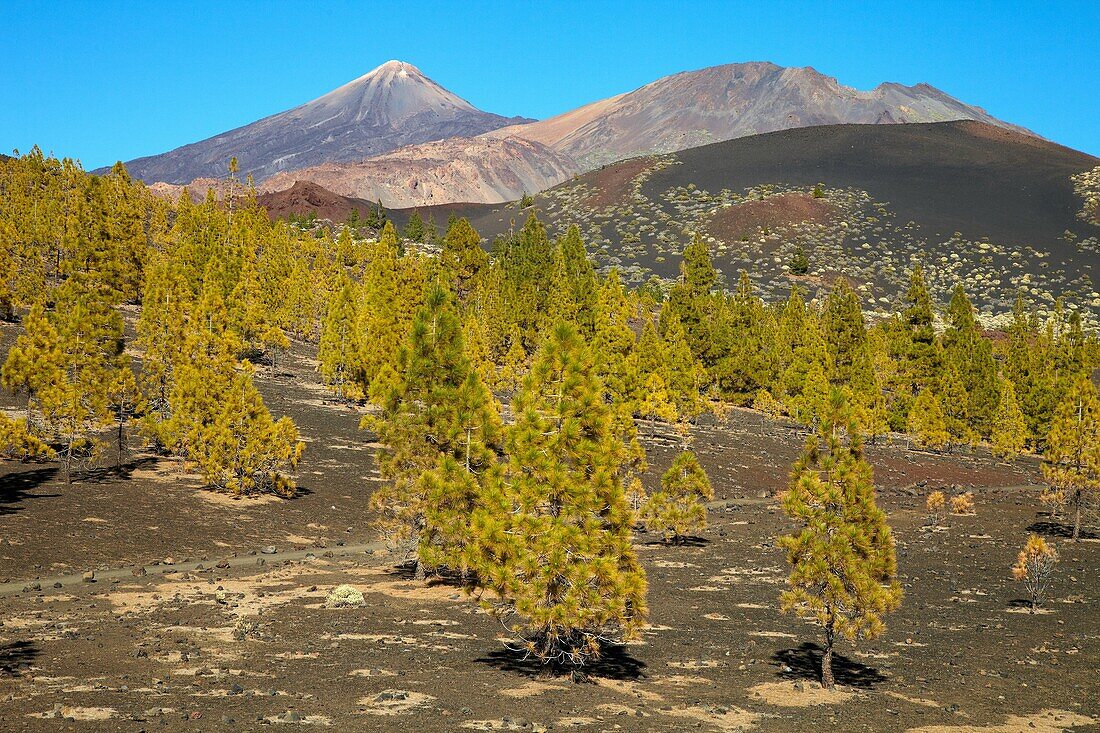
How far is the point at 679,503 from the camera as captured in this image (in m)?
36.7

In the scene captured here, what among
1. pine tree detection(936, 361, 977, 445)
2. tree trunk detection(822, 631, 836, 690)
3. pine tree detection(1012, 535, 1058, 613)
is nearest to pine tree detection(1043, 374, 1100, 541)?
pine tree detection(1012, 535, 1058, 613)

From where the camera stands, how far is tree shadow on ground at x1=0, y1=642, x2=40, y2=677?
1620 cm

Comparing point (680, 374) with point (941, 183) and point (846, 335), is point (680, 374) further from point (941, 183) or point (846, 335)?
point (941, 183)

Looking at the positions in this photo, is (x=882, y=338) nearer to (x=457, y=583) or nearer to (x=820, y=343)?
(x=820, y=343)

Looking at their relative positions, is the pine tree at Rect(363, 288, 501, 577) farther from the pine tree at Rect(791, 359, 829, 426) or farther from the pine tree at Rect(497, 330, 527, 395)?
the pine tree at Rect(791, 359, 829, 426)

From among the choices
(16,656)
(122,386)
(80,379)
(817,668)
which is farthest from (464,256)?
(16,656)

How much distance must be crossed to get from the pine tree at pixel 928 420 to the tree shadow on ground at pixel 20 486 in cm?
5710

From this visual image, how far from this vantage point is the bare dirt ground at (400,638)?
15555 millimetres

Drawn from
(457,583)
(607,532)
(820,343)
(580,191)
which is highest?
(580,191)

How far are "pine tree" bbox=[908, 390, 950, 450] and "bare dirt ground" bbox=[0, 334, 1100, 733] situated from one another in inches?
1178

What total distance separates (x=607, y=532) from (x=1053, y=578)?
67.0 ft

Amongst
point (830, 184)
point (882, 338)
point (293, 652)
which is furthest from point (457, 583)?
point (830, 184)

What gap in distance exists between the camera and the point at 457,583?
28.5 metres

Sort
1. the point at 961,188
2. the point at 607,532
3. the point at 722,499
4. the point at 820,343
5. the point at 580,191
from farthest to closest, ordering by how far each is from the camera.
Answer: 1. the point at 580,191
2. the point at 961,188
3. the point at 820,343
4. the point at 722,499
5. the point at 607,532
